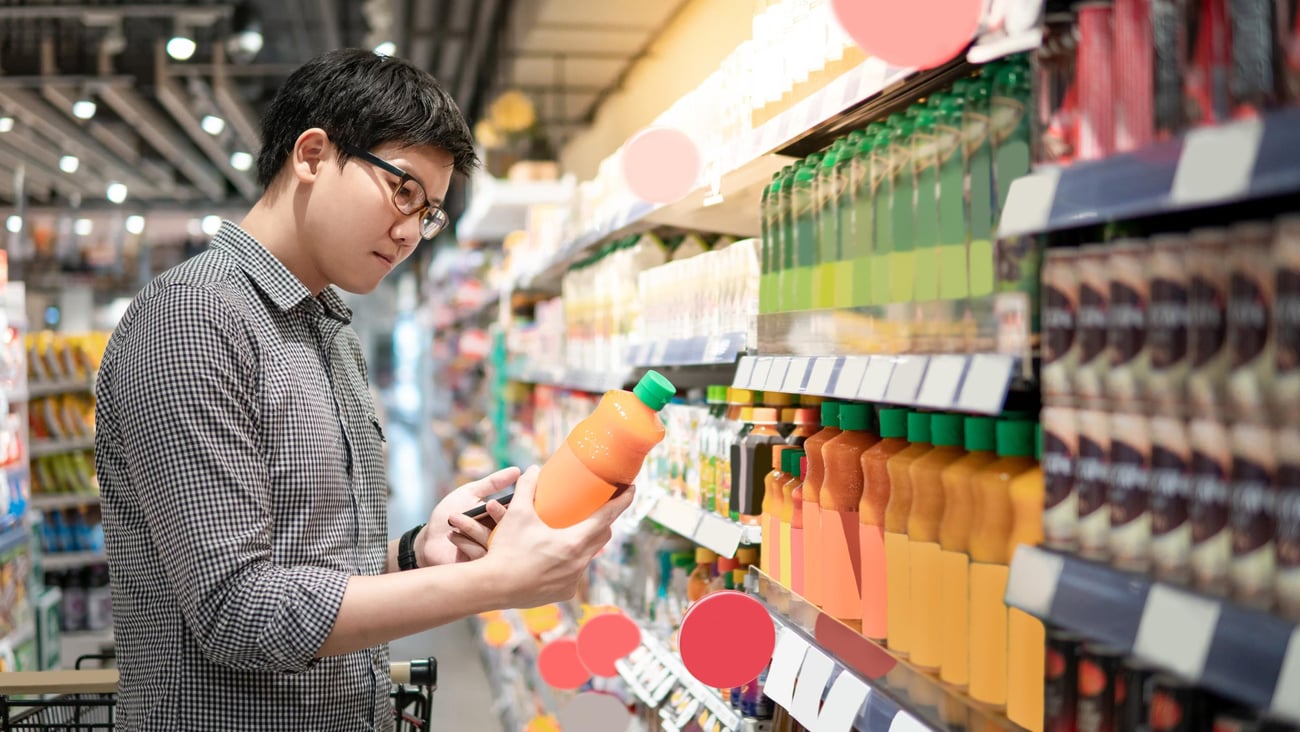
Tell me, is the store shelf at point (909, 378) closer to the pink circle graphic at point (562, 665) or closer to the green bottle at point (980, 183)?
the green bottle at point (980, 183)

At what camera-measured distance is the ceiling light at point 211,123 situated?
11789mm

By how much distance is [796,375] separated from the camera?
167cm

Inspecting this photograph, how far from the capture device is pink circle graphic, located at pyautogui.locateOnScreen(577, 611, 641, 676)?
2.72 m

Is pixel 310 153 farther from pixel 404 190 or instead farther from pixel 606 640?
pixel 606 640

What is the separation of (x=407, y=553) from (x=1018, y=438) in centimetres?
116

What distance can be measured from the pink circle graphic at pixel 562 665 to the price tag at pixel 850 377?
1.85 m

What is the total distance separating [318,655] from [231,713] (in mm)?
221

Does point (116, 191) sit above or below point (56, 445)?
above

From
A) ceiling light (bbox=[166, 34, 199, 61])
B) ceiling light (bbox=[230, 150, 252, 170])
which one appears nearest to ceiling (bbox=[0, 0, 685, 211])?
ceiling light (bbox=[230, 150, 252, 170])

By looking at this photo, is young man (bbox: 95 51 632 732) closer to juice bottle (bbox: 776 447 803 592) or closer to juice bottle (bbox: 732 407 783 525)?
juice bottle (bbox: 776 447 803 592)

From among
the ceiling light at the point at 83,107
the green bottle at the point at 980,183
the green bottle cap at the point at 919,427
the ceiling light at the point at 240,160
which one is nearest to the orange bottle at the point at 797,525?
the green bottle cap at the point at 919,427

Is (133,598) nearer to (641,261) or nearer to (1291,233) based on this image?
(1291,233)

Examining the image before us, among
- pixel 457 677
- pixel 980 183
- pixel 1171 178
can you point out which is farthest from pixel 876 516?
pixel 457 677

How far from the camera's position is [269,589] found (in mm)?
1404
